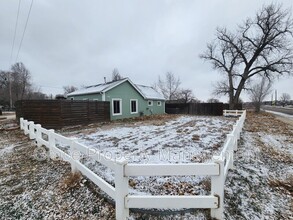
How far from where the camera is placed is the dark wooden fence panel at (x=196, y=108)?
82.9 ft

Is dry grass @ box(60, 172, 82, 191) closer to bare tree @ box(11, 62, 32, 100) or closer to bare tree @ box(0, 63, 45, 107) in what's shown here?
bare tree @ box(0, 63, 45, 107)

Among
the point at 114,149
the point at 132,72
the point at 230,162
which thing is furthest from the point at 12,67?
the point at 230,162

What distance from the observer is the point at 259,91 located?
28.9 m

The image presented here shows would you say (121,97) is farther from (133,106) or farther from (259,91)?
(259,91)

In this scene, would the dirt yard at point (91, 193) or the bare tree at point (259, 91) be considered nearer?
the dirt yard at point (91, 193)

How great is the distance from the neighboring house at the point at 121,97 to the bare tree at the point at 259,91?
18.8 metres

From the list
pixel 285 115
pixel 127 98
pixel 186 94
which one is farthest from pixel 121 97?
pixel 186 94

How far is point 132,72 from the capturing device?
2216 inches

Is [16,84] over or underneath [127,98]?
over

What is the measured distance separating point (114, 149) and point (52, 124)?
7529mm

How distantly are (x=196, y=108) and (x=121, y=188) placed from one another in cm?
2595

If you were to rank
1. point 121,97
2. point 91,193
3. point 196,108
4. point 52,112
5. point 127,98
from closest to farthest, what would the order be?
point 91,193
point 52,112
point 121,97
point 127,98
point 196,108

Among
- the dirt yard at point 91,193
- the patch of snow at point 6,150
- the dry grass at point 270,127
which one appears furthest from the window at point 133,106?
the dirt yard at point 91,193

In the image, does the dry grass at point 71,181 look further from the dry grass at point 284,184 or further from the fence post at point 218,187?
the dry grass at point 284,184
